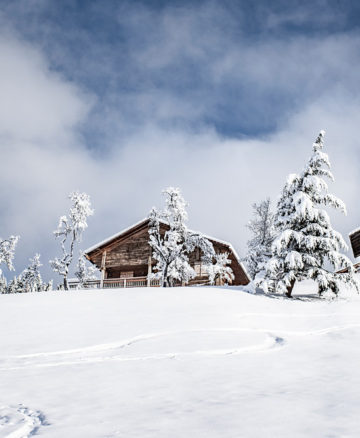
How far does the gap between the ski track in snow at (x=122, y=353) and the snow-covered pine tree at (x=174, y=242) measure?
14206 mm

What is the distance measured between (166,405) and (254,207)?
75.6ft

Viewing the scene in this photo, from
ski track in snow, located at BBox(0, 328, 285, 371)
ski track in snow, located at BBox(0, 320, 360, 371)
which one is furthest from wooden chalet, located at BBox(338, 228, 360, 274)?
ski track in snow, located at BBox(0, 328, 285, 371)

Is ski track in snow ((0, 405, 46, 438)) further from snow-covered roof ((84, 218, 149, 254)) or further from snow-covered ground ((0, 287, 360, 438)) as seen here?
snow-covered roof ((84, 218, 149, 254))

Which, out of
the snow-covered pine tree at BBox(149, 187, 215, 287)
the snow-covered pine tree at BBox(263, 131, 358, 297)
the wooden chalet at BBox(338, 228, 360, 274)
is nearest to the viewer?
the snow-covered pine tree at BBox(263, 131, 358, 297)

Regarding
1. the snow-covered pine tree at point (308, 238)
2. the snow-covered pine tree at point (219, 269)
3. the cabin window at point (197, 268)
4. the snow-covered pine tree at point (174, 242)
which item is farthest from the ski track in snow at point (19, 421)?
the cabin window at point (197, 268)

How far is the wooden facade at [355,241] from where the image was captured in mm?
25003

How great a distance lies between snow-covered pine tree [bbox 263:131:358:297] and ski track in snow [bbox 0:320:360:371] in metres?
6.88

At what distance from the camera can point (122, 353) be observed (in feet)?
20.1

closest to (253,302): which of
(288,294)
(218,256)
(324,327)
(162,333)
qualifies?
(288,294)

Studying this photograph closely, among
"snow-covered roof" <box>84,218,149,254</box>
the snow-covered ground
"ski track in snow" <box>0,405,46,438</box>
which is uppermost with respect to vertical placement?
"snow-covered roof" <box>84,218,149,254</box>

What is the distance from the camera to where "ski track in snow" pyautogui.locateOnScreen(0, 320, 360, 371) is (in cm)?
566

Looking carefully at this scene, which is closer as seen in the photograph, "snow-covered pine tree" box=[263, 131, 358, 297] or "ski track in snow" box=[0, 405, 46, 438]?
"ski track in snow" box=[0, 405, 46, 438]

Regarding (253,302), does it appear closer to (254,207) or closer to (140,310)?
(140,310)

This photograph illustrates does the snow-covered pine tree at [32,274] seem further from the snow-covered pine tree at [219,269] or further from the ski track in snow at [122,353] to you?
the ski track in snow at [122,353]
